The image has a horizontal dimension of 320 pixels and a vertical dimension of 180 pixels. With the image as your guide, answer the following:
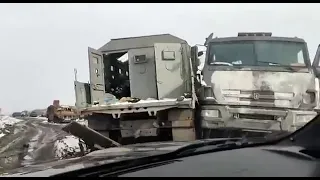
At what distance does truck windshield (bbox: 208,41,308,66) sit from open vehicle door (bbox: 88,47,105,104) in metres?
2.68

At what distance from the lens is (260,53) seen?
987 centimetres

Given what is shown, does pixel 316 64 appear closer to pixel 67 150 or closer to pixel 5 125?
pixel 67 150

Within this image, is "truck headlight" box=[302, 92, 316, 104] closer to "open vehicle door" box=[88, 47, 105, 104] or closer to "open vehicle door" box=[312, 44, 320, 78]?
"open vehicle door" box=[312, 44, 320, 78]

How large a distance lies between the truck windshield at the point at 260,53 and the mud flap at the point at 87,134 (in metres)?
6.15

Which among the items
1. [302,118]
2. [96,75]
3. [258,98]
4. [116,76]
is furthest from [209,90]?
[116,76]

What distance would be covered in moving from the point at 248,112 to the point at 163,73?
215 centimetres

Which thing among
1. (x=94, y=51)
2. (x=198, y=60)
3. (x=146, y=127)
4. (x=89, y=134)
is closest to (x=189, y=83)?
(x=198, y=60)

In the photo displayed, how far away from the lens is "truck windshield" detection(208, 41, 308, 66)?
979cm

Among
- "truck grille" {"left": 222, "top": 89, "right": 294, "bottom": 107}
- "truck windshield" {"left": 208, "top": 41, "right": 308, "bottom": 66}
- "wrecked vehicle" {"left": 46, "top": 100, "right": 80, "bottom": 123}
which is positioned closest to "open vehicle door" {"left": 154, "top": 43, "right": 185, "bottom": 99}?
"truck windshield" {"left": 208, "top": 41, "right": 308, "bottom": 66}

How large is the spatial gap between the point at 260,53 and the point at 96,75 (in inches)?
150

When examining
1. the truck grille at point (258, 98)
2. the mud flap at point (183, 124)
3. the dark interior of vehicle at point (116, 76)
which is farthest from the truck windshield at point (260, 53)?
the dark interior of vehicle at point (116, 76)

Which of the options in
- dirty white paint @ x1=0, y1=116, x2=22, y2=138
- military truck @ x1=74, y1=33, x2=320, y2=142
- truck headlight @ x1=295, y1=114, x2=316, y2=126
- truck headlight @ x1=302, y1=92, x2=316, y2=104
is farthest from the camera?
dirty white paint @ x1=0, y1=116, x2=22, y2=138

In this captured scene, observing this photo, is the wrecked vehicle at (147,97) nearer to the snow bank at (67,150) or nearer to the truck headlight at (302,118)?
the snow bank at (67,150)

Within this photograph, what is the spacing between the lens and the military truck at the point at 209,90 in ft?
31.2
